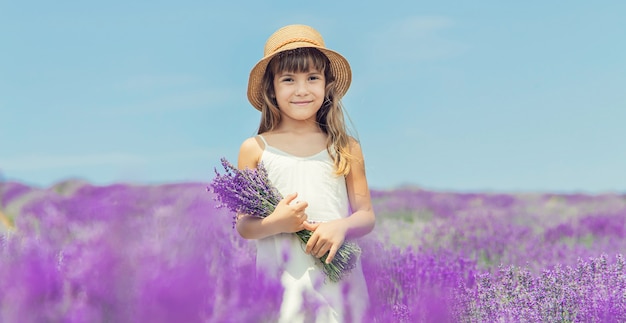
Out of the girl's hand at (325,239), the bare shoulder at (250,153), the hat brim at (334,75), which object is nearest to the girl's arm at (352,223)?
the girl's hand at (325,239)

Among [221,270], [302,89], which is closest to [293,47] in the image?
[302,89]

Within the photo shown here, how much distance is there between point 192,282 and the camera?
34.6 inches

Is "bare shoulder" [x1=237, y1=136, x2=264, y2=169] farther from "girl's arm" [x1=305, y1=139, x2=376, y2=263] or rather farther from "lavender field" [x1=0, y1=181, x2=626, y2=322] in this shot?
"girl's arm" [x1=305, y1=139, x2=376, y2=263]

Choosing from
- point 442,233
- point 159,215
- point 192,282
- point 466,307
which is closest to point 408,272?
point 466,307

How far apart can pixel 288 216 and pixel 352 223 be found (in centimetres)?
28

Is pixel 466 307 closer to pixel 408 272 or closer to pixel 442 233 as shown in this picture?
pixel 408 272

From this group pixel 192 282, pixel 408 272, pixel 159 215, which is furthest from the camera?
pixel 408 272

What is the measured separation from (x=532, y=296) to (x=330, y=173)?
2.92 ft

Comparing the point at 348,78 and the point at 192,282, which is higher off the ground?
the point at 348,78

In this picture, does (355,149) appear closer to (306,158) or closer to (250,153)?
(306,158)

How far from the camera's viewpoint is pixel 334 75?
9.36 ft

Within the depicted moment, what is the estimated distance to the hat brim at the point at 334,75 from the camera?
276cm

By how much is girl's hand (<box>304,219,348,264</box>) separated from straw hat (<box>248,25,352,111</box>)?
0.65 meters

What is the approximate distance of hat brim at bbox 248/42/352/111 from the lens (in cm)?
276
